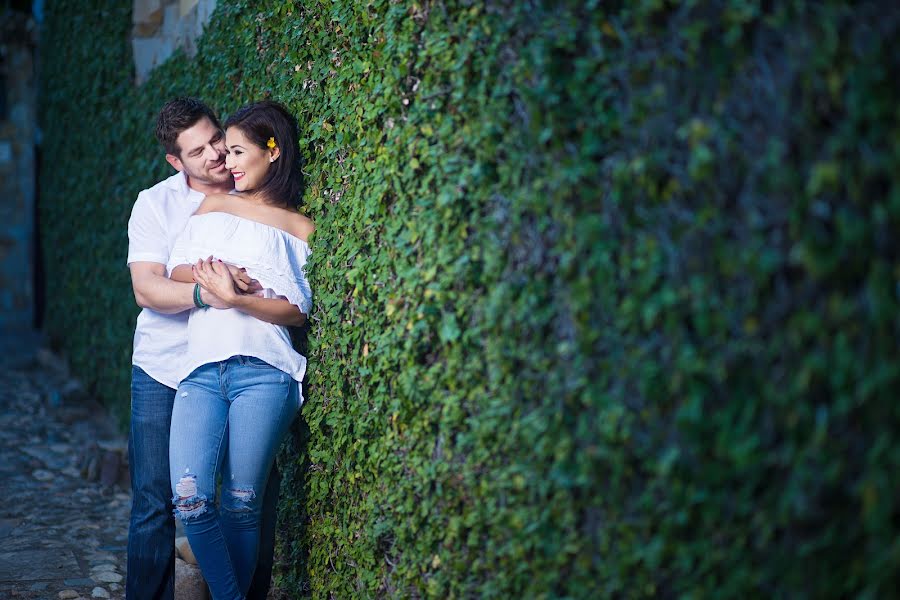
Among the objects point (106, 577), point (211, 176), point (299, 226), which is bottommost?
point (106, 577)

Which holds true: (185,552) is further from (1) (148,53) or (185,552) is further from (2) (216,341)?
Answer: (1) (148,53)

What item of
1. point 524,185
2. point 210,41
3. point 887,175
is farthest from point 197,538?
point 210,41

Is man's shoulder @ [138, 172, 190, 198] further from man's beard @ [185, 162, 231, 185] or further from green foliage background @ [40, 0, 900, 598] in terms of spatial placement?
green foliage background @ [40, 0, 900, 598]

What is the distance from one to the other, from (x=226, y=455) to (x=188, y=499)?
25cm

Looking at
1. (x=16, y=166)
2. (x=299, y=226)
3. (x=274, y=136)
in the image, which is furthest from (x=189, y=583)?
(x=16, y=166)

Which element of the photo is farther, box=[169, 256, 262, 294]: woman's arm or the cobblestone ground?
the cobblestone ground

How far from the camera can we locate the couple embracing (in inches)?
124

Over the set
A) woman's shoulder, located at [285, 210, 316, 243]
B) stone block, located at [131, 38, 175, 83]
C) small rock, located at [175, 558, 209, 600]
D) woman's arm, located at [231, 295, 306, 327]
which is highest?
stone block, located at [131, 38, 175, 83]

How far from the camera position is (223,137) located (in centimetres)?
361

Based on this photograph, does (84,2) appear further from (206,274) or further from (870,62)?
(870,62)

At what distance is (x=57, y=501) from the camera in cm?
547

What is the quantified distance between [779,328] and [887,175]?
1.09ft

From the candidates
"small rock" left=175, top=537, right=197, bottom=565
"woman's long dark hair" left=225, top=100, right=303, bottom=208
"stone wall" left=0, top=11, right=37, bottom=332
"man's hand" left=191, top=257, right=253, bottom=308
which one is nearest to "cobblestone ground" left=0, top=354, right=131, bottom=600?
"small rock" left=175, top=537, right=197, bottom=565

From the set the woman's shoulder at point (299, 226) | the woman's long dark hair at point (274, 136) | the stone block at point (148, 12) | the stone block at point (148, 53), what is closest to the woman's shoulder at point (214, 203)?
the woman's long dark hair at point (274, 136)
